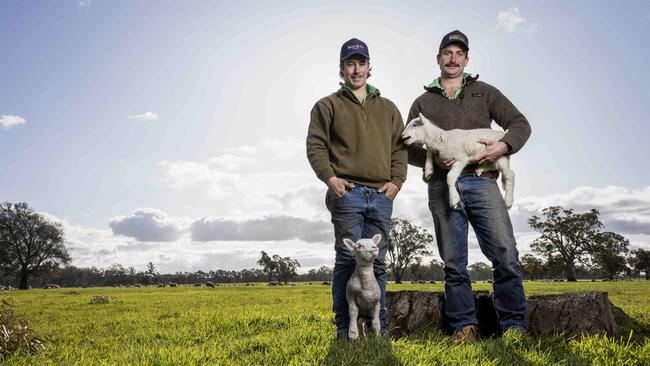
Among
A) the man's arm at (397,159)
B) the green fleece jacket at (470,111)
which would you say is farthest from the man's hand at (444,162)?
the man's arm at (397,159)

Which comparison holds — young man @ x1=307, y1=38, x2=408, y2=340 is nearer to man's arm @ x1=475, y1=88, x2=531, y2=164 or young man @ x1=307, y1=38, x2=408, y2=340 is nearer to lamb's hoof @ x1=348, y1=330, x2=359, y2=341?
lamb's hoof @ x1=348, y1=330, x2=359, y2=341

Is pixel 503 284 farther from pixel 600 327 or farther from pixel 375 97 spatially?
pixel 375 97

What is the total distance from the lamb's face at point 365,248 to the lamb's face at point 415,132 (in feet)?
4.74

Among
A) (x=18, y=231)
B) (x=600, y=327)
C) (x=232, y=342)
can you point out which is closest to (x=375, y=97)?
(x=232, y=342)

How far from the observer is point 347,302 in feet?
16.6

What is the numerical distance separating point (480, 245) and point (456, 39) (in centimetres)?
273

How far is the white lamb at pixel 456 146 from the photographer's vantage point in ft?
17.7

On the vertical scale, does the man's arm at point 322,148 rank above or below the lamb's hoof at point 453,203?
above

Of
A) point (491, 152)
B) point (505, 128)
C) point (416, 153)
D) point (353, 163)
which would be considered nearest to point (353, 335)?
point (353, 163)

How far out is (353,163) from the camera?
16.6 feet

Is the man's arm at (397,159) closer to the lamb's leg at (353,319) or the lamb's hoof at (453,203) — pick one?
the lamb's hoof at (453,203)

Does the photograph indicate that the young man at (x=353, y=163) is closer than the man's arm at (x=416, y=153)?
Yes

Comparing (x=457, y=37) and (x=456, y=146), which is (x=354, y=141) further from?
(x=457, y=37)

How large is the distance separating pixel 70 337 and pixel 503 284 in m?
7.59
